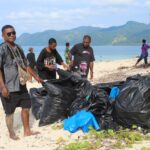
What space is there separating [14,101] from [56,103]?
2.76ft

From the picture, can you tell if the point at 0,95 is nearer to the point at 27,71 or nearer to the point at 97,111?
the point at 27,71

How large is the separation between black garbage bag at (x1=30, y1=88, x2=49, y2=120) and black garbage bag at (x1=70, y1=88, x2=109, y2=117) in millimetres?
724

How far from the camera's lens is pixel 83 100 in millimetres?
7324

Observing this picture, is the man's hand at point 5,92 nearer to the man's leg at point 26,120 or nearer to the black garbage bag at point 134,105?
the man's leg at point 26,120

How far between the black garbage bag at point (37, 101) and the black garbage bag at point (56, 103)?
1.23 ft

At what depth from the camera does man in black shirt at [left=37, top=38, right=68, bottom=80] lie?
852cm

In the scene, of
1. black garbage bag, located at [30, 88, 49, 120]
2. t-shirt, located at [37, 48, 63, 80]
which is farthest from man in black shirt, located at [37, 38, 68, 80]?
black garbage bag, located at [30, 88, 49, 120]

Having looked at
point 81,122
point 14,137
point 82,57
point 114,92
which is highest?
point 82,57

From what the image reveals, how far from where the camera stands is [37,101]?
8.16 m

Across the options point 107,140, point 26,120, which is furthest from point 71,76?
point 107,140

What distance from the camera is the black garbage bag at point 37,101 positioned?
26.2 feet

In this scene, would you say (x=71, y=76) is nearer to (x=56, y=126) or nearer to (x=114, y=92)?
(x=114, y=92)

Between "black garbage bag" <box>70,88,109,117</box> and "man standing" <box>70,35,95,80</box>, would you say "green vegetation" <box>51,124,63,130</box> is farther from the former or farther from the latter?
"man standing" <box>70,35,95,80</box>

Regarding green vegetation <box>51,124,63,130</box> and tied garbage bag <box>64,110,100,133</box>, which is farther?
green vegetation <box>51,124,63,130</box>
